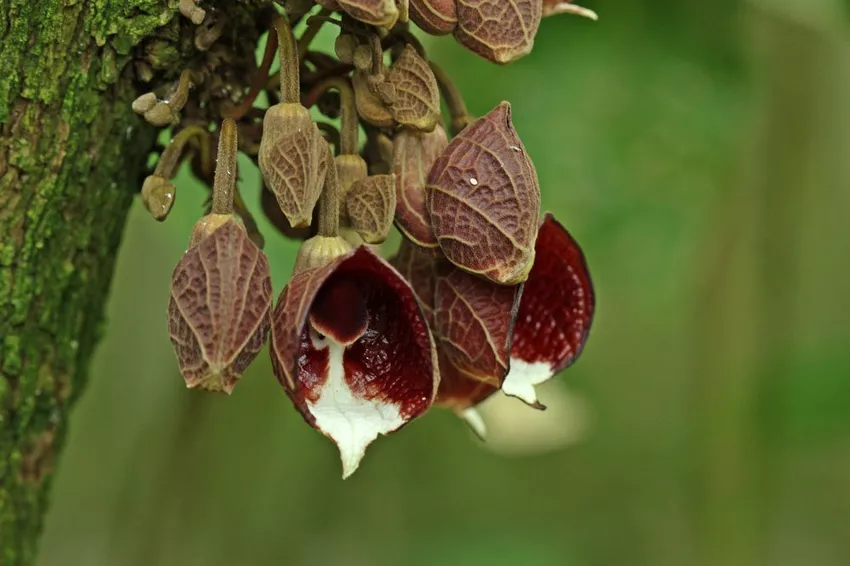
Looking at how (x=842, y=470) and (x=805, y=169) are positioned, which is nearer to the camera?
(x=805, y=169)

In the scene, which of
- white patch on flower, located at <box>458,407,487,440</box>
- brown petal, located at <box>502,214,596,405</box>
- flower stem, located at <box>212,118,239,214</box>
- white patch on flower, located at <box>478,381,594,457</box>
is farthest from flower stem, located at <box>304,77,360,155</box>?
white patch on flower, located at <box>478,381,594,457</box>

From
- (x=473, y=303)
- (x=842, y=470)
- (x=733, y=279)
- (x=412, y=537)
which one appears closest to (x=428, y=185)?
(x=473, y=303)

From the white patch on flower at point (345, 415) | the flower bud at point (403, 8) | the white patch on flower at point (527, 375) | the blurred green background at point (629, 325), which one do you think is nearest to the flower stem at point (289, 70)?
the flower bud at point (403, 8)

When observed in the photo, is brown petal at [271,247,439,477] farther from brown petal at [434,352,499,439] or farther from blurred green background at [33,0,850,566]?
blurred green background at [33,0,850,566]

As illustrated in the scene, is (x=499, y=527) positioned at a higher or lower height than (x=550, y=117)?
lower

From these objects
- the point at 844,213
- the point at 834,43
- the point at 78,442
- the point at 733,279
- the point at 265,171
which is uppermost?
the point at 265,171

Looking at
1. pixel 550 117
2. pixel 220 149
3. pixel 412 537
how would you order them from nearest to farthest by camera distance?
pixel 220 149 → pixel 550 117 → pixel 412 537

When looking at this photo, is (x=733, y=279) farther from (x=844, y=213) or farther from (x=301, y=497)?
(x=301, y=497)
